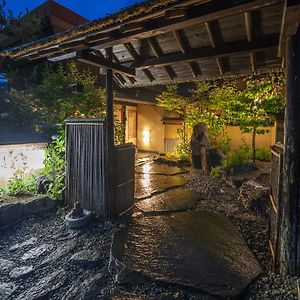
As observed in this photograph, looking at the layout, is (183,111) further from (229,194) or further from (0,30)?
(0,30)

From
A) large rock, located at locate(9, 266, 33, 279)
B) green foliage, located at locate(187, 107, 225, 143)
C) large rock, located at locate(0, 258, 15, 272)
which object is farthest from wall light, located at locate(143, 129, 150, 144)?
large rock, located at locate(9, 266, 33, 279)

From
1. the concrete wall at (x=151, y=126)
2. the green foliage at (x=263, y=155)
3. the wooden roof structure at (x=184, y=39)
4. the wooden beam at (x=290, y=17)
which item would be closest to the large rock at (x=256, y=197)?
the wooden roof structure at (x=184, y=39)

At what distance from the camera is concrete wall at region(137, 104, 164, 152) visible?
688 inches

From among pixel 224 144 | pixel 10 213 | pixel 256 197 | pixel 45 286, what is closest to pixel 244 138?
pixel 224 144

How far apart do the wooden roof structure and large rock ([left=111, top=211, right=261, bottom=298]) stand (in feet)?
12.4

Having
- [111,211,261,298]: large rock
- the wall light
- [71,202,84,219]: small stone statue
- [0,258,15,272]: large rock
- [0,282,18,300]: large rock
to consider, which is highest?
the wall light

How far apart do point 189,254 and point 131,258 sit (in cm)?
107

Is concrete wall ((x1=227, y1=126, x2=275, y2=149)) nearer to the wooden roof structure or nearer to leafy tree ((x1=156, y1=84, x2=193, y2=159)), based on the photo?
leafy tree ((x1=156, y1=84, x2=193, y2=159))

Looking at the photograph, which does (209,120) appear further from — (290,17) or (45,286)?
(45,286)

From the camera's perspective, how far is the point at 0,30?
23.0ft

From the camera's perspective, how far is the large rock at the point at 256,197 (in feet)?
19.6

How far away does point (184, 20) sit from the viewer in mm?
3404

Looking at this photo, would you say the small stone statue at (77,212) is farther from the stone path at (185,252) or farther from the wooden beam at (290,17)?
the wooden beam at (290,17)

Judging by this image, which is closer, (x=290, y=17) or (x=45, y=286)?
(x=290, y=17)
